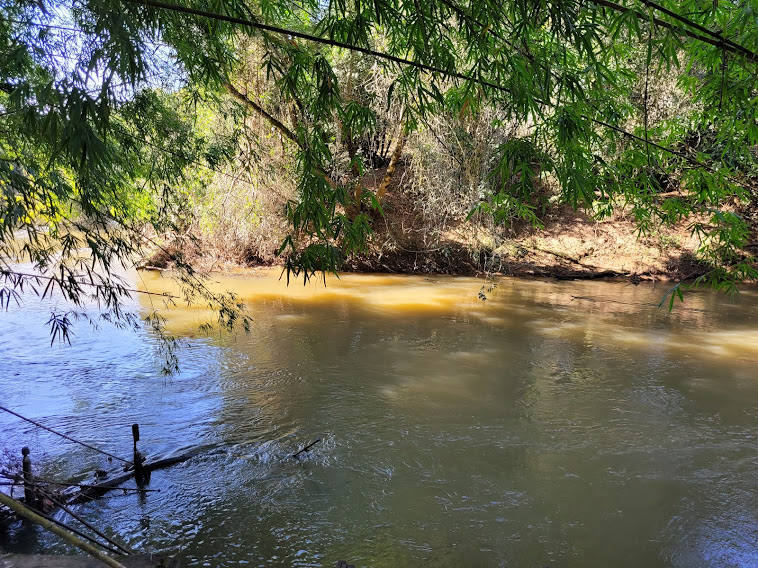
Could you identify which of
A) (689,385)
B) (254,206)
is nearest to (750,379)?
(689,385)

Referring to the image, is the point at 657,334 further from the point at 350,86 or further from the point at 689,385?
the point at 350,86

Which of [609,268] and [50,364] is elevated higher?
[609,268]

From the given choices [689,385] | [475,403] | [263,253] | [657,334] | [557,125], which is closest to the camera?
[557,125]

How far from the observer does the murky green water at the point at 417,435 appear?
11.3ft

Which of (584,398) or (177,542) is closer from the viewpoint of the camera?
(177,542)

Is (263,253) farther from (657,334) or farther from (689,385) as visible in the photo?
(689,385)

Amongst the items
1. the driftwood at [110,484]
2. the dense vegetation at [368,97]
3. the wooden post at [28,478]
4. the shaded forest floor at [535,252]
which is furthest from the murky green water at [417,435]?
the shaded forest floor at [535,252]

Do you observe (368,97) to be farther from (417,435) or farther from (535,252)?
(535,252)

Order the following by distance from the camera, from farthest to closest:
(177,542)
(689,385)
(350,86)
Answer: (350,86) < (689,385) < (177,542)

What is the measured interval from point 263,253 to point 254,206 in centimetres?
166

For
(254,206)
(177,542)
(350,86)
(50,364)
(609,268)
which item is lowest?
(177,542)

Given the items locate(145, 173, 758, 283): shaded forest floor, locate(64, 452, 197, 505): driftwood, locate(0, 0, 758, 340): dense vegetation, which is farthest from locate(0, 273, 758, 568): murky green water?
locate(145, 173, 758, 283): shaded forest floor

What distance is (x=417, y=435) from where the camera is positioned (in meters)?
4.82

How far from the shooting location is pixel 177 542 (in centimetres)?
334
